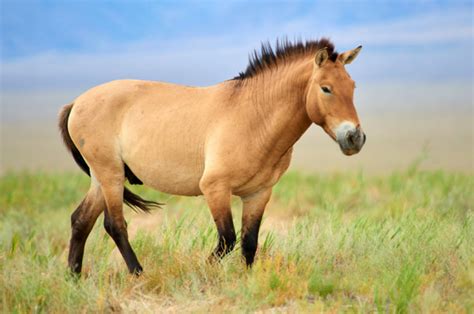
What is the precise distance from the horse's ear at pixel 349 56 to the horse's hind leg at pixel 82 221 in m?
3.08

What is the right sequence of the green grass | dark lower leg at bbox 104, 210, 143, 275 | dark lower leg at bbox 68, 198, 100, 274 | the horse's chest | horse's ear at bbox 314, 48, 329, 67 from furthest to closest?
1. dark lower leg at bbox 68, 198, 100, 274
2. dark lower leg at bbox 104, 210, 143, 275
3. the horse's chest
4. horse's ear at bbox 314, 48, 329, 67
5. the green grass

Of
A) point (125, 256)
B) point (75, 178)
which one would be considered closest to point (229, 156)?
point (125, 256)

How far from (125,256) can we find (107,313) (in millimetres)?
1461

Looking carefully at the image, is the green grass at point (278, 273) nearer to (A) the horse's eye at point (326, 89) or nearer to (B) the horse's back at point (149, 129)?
(B) the horse's back at point (149, 129)

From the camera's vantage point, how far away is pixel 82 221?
7.34 meters

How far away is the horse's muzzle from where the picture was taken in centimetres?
581

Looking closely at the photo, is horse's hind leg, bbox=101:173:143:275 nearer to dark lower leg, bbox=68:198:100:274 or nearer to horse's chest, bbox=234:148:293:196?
dark lower leg, bbox=68:198:100:274

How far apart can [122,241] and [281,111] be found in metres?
2.26

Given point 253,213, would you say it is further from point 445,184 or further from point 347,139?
point 445,184

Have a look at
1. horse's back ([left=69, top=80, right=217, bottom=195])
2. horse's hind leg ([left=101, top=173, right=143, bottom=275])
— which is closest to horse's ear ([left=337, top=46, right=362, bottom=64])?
horse's back ([left=69, top=80, right=217, bottom=195])

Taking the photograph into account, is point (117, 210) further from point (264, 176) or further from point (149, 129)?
point (264, 176)

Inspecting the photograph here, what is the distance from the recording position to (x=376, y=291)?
559 centimetres

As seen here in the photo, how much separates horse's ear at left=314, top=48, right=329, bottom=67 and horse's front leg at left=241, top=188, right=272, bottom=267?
4.67 ft

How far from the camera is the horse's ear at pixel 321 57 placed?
5.93m
